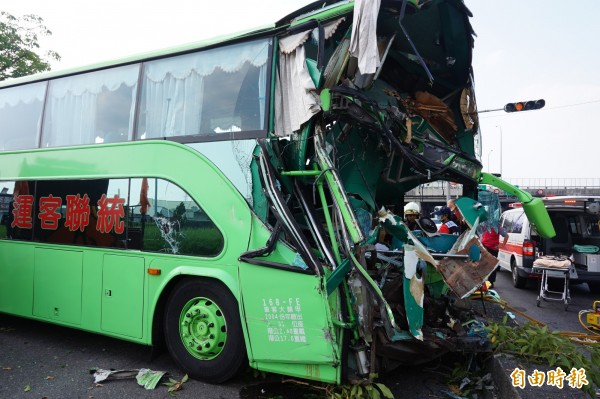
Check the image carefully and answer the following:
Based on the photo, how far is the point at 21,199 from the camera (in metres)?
5.91

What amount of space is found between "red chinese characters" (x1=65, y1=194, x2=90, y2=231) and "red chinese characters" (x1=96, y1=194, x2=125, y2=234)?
8.8 inches

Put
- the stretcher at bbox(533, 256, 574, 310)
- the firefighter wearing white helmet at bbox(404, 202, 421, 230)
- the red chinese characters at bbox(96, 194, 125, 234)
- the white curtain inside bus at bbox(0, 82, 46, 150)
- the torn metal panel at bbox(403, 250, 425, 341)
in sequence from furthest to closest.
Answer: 1. the stretcher at bbox(533, 256, 574, 310)
2. the firefighter wearing white helmet at bbox(404, 202, 421, 230)
3. the white curtain inside bus at bbox(0, 82, 46, 150)
4. the red chinese characters at bbox(96, 194, 125, 234)
5. the torn metal panel at bbox(403, 250, 425, 341)

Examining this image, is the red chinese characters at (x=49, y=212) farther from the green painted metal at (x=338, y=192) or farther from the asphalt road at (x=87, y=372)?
the green painted metal at (x=338, y=192)

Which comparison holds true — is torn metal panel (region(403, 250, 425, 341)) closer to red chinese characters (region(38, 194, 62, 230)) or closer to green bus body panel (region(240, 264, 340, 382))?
green bus body panel (region(240, 264, 340, 382))

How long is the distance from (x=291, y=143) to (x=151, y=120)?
1888 millimetres

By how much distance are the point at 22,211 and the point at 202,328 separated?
3.49 meters

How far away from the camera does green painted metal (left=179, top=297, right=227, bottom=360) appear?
4.22 m

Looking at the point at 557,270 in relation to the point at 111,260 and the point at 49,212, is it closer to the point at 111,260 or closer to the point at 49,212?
the point at 111,260

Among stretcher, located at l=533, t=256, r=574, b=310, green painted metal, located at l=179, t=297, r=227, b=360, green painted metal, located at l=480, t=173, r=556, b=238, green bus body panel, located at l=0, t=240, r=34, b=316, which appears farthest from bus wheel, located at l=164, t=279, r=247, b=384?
stretcher, located at l=533, t=256, r=574, b=310

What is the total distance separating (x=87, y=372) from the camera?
4.67 meters

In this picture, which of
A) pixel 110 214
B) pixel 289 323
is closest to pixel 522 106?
pixel 289 323

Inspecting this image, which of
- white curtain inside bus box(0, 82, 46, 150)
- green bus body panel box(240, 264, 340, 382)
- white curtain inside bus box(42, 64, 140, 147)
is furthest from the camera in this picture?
white curtain inside bus box(0, 82, 46, 150)

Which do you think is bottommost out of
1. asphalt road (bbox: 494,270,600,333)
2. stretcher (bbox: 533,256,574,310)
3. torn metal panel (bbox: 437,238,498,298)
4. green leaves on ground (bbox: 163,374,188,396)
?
asphalt road (bbox: 494,270,600,333)

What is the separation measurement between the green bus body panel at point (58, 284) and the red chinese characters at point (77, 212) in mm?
332
